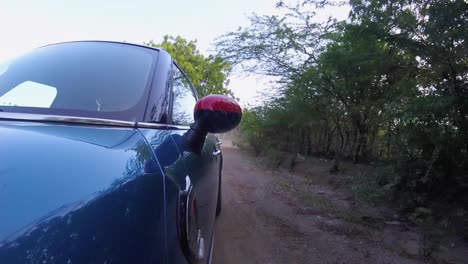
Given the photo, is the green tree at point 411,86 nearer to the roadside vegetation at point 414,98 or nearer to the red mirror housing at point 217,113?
the roadside vegetation at point 414,98

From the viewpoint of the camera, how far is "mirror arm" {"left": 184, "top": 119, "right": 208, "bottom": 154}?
1669mm

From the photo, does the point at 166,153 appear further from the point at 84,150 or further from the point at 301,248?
the point at 301,248

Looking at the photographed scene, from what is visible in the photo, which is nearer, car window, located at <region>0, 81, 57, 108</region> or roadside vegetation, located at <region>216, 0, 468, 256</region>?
car window, located at <region>0, 81, 57, 108</region>

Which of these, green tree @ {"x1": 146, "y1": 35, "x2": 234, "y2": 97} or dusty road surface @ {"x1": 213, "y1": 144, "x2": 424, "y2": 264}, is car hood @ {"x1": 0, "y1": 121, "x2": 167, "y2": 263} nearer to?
dusty road surface @ {"x1": 213, "y1": 144, "x2": 424, "y2": 264}

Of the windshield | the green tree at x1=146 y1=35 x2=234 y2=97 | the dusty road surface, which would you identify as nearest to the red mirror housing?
the windshield

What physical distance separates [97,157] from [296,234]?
403 centimetres

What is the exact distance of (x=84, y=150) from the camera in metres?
1.10

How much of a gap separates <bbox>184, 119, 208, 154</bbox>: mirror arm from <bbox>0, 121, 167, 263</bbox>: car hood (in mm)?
411

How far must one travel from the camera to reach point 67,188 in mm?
Result: 896

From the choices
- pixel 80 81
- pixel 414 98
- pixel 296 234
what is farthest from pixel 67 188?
pixel 414 98

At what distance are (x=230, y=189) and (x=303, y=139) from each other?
828 centimetres

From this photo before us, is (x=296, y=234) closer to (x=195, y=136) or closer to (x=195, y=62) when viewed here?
(x=195, y=136)

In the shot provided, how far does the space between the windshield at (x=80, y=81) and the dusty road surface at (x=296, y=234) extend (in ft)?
7.57

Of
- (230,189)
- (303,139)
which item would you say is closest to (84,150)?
(230,189)
